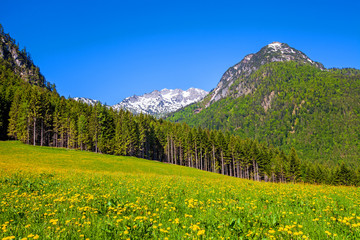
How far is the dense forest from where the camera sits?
64500 millimetres

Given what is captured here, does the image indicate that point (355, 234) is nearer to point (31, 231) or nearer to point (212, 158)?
point (31, 231)

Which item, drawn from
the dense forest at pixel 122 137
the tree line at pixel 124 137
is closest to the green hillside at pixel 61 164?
the tree line at pixel 124 137

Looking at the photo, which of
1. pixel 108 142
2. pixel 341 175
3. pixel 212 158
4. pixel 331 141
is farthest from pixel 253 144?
pixel 331 141

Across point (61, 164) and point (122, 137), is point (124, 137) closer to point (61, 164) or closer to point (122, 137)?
point (122, 137)

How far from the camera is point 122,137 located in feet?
222

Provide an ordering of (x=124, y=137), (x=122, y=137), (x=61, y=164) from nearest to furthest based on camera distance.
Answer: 1. (x=61, y=164)
2. (x=122, y=137)
3. (x=124, y=137)

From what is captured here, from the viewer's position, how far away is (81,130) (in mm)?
66125

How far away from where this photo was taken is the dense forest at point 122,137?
64.5 m

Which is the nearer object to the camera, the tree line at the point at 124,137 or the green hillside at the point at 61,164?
the green hillside at the point at 61,164

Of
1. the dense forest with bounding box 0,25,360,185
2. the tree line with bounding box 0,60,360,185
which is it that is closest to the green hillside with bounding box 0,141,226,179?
the tree line with bounding box 0,60,360,185

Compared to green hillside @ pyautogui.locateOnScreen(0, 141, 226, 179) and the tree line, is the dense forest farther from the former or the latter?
green hillside @ pyautogui.locateOnScreen(0, 141, 226, 179)

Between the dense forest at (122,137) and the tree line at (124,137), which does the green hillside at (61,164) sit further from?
the dense forest at (122,137)

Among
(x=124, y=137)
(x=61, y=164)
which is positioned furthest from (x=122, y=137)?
(x=61, y=164)

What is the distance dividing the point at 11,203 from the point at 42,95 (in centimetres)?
7275
